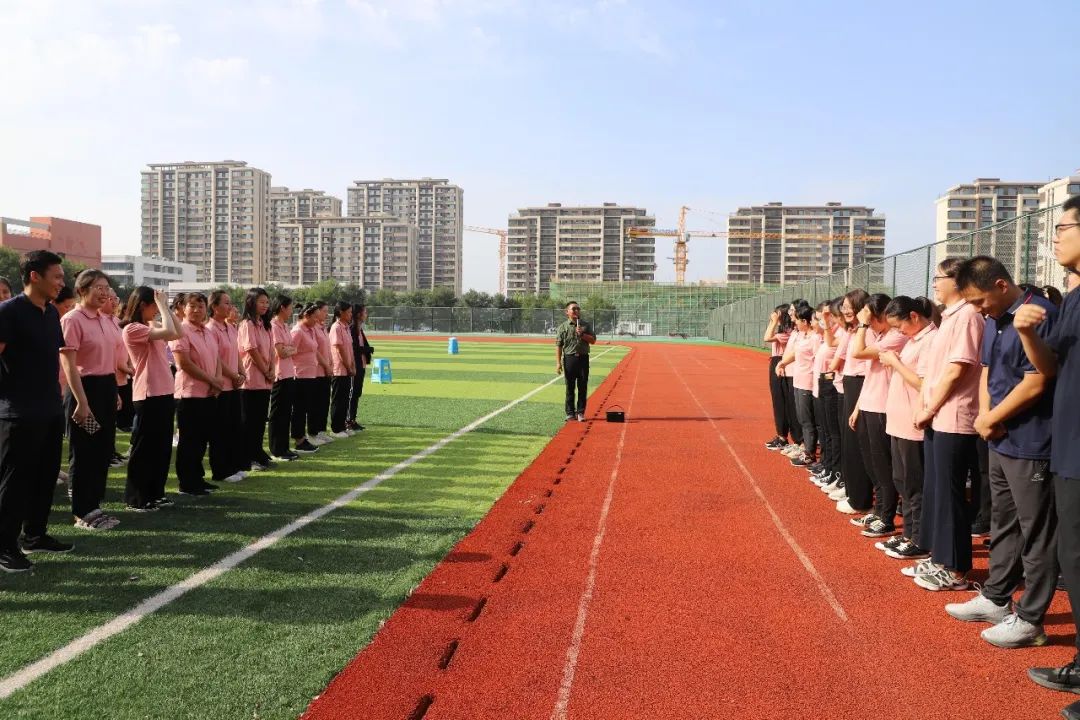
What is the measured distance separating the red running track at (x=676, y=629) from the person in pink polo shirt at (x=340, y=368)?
435 centimetres

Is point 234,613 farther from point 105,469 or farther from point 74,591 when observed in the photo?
point 105,469

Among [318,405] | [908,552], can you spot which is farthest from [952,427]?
[318,405]

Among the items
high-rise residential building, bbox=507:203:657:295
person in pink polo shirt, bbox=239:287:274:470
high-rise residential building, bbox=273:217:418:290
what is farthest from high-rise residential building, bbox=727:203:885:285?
person in pink polo shirt, bbox=239:287:274:470

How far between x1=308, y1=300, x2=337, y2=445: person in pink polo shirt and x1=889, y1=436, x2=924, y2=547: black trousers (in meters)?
6.82

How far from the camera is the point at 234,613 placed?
4.05 m

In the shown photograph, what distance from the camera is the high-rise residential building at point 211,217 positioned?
156375mm

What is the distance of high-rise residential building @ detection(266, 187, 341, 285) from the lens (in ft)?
513

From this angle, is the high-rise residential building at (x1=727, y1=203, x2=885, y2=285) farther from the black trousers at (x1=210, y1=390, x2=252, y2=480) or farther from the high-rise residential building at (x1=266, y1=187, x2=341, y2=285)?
the black trousers at (x1=210, y1=390, x2=252, y2=480)

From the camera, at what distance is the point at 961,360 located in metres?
4.54

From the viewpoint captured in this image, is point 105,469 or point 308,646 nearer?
point 308,646

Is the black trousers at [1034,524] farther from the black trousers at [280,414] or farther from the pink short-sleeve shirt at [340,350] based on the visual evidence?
the pink short-sleeve shirt at [340,350]

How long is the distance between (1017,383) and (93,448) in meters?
6.05

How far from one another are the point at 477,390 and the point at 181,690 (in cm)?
1458

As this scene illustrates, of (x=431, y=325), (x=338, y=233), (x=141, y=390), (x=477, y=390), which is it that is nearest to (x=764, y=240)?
(x=338, y=233)
